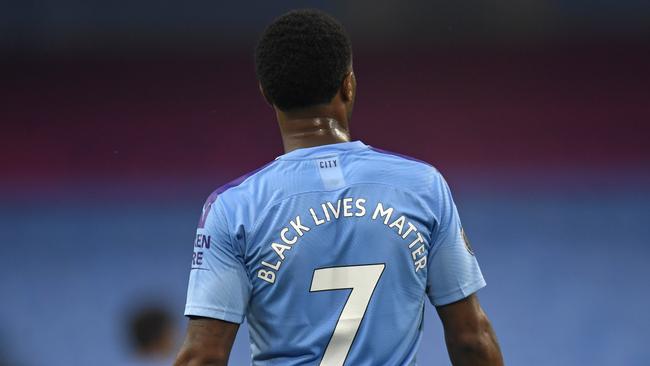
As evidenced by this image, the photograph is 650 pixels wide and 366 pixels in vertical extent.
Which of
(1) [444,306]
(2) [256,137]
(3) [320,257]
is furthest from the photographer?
(2) [256,137]

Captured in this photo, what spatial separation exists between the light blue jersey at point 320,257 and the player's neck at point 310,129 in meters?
0.04

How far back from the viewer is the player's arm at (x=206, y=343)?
1.80m

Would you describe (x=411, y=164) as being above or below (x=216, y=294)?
above

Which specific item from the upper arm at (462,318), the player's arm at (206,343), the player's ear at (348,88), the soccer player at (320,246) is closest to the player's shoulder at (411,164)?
the soccer player at (320,246)

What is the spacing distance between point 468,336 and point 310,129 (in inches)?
18.3

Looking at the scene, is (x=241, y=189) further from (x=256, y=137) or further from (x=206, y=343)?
(x=256, y=137)

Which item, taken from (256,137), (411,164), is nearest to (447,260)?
(411,164)

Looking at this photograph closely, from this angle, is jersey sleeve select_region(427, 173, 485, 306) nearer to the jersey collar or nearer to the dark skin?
the dark skin

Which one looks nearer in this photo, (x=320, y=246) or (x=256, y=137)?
(x=320, y=246)

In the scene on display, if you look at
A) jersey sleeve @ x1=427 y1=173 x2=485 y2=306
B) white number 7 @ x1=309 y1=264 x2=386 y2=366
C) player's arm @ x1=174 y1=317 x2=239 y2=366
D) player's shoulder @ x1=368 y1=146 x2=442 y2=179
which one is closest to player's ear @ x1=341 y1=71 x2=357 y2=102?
player's shoulder @ x1=368 y1=146 x2=442 y2=179

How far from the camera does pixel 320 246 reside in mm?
1803

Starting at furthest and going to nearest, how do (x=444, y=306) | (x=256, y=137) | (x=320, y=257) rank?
1. (x=256, y=137)
2. (x=444, y=306)
3. (x=320, y=257)

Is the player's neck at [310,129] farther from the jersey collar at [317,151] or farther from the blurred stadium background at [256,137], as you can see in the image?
the blurred stadium background at [256,137]

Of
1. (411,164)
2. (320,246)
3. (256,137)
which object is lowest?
(256,137)
